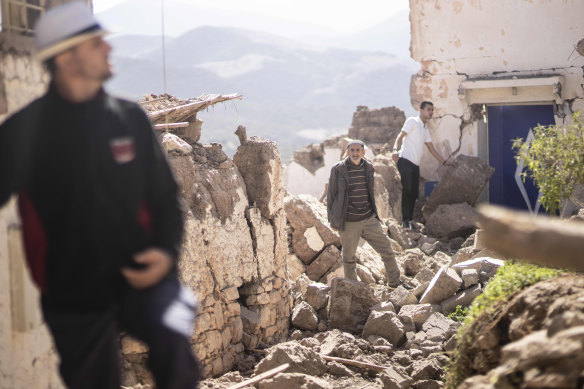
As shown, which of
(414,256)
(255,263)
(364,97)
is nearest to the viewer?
(255,263)

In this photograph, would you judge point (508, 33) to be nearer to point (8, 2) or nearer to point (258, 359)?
point (258, 359)

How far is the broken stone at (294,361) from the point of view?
6.32 m

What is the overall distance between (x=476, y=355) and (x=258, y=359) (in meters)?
3.43

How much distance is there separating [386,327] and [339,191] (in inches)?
69.5

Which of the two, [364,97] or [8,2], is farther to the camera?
[364,97]

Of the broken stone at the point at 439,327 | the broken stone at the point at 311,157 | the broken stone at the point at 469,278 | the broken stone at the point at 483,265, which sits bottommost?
the broken stone at the point at 439,327

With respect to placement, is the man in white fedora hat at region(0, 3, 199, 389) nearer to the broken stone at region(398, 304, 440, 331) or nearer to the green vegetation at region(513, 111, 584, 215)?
the broken stone at region(398, 304, 440, 331)

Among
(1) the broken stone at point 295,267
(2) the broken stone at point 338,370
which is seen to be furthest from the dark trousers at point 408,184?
(2) the broken stone at point 338,370

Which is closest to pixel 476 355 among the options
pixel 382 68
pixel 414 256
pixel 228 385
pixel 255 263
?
pixel 228 385

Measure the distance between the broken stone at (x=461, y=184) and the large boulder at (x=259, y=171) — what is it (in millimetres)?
5218

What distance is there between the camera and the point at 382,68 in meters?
65.8

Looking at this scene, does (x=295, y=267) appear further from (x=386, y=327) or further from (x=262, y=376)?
(x=262, y=376)

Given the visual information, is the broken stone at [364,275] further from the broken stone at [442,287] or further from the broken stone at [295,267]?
the broken stone at [442,287]

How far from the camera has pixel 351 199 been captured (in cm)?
866
